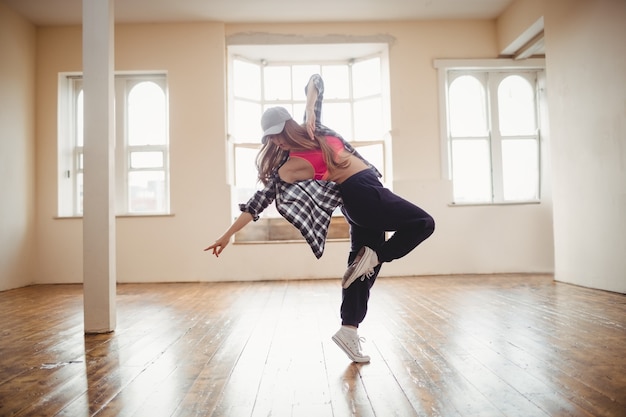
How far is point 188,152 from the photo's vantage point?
6984 millimetres

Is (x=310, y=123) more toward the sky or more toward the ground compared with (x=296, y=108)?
more toward the ground

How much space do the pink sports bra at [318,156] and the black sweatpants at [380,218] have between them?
4.7 inches

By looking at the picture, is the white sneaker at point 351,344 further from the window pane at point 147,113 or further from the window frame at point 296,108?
the window pane at point 147,113

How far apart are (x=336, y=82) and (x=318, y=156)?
560cm

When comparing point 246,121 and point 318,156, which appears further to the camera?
point 246,121

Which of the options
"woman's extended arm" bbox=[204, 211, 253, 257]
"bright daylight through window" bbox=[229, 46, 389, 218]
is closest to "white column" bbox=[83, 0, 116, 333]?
"woman's extended arm" bbox=[204, 211, 253, 257]

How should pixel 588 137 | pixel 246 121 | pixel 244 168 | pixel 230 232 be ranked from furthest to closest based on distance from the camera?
pixel 246 121 → pixel 244 168 → pixel 588 137 → pixel 230 232

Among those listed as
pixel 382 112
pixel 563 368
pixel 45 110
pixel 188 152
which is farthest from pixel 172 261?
pixel 563 368

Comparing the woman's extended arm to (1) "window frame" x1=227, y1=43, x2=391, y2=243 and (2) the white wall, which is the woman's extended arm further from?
(1) "window frame" x1=227, y1=43, x2=391, y2=243

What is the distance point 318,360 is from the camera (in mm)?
2488

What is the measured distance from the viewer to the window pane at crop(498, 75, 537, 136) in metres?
7.31

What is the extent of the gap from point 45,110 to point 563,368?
7029 millimetres

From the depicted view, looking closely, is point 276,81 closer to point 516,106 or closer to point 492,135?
point 492,135

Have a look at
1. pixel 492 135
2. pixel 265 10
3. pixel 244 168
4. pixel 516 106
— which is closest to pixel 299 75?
pixel 265 10
